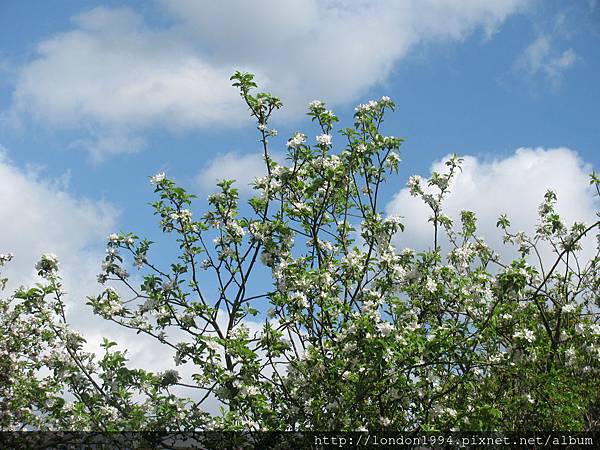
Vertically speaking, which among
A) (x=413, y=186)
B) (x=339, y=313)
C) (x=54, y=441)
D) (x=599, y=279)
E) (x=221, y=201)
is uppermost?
(x=413, y=186)

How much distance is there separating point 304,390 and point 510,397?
82.1 inches

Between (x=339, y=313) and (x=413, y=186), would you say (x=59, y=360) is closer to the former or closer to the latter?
(x=339, y=313)

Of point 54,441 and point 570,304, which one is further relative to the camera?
point 570,304

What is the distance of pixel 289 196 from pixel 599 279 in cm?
365

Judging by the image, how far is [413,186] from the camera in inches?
293

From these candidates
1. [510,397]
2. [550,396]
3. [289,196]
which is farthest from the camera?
[289,196]

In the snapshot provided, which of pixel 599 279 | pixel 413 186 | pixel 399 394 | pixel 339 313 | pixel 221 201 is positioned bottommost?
pixel 399 394

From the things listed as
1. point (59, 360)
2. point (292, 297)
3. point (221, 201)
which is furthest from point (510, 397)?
point (59, 360)

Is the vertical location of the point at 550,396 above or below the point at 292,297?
below

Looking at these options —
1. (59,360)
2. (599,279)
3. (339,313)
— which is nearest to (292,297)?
(339,313)

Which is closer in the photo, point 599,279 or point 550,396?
point 550,396

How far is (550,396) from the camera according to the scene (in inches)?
231

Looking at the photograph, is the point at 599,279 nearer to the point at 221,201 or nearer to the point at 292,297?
the point at 292,297

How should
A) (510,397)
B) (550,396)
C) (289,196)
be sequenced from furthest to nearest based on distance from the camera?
(289,196) < (510,397) < (550,396)
